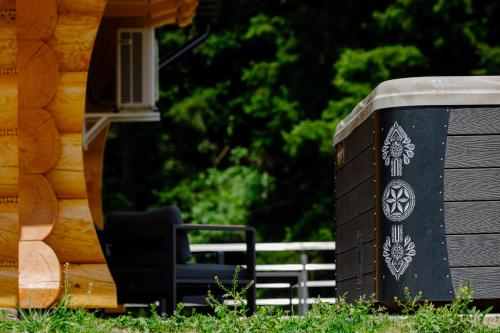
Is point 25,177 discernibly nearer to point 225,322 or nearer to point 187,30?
point 225,322

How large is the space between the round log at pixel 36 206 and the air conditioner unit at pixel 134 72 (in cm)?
297

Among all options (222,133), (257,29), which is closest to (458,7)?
(257,29)

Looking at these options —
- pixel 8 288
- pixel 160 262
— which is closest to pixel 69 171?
pixel 8 288

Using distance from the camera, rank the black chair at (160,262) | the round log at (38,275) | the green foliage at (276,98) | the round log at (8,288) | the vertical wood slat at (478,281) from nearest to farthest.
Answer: the vertical wood slat at (478,281) < the round log at (38,275) < the round log at (8,288) < the black chair at (160,262) < the green foliage at (276,98)

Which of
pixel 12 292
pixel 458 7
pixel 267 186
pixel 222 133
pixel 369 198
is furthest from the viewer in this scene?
pixel 222 133

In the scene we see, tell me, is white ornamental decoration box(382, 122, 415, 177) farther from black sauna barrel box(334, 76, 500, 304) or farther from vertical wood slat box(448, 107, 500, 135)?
vertical wood slat box(448, 107, 500, 135)

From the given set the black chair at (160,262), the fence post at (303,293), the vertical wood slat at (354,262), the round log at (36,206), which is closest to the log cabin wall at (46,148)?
the round log at (36,206)

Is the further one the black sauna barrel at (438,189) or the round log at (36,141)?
the round log at (36,141)

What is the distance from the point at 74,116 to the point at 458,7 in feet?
37.1

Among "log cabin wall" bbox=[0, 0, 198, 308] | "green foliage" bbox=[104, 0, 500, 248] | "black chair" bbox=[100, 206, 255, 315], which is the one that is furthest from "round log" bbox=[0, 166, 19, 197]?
"green foliage" bbox=[104, 0, 500, 248]

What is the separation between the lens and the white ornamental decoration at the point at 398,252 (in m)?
6.07

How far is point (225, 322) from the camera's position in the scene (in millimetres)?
5473

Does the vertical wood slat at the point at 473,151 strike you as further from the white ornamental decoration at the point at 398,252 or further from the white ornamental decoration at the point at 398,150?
the white ornamental decoration at the point at 398,252

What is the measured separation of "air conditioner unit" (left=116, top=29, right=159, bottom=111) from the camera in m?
10.1
